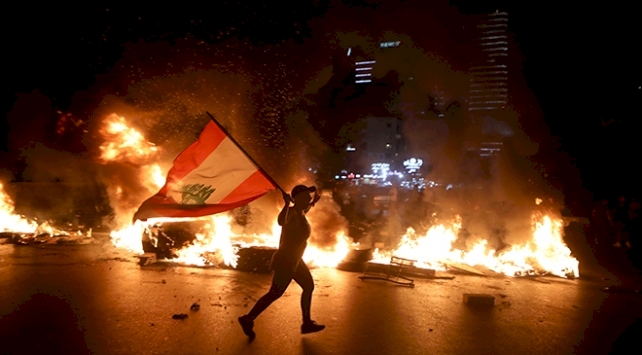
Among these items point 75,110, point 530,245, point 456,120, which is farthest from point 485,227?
point 75,110

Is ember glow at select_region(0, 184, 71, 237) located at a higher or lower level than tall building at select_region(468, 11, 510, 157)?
lower

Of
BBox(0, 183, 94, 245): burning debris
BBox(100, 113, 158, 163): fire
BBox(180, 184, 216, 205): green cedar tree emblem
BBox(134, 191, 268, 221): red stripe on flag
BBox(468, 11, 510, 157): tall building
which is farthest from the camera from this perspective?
BBox(468, 11, 510, 157): tall building

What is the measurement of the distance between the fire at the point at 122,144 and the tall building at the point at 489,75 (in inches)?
447

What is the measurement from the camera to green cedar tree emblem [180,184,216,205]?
548 cm

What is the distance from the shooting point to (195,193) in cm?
554

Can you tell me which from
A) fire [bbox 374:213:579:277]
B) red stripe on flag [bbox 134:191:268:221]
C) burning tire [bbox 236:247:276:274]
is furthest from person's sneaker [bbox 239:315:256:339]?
fire [bbox 374:213:579:277]

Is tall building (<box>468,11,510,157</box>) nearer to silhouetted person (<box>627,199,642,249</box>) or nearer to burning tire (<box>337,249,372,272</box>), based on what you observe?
silhouetted person (<box>627,199,642,249</box>)

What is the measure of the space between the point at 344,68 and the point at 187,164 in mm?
18355

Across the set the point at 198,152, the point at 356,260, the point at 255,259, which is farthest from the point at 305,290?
the point at 356,260

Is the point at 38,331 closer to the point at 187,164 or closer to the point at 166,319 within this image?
the point at 166,319

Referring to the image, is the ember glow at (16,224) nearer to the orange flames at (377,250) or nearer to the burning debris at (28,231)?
the burning debris at (28,231)

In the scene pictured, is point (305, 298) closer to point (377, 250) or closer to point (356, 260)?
point (356, 260)

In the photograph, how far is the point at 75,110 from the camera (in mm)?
16859

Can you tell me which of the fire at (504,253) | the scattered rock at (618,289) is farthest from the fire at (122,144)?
the scattered rock at (618,289)
